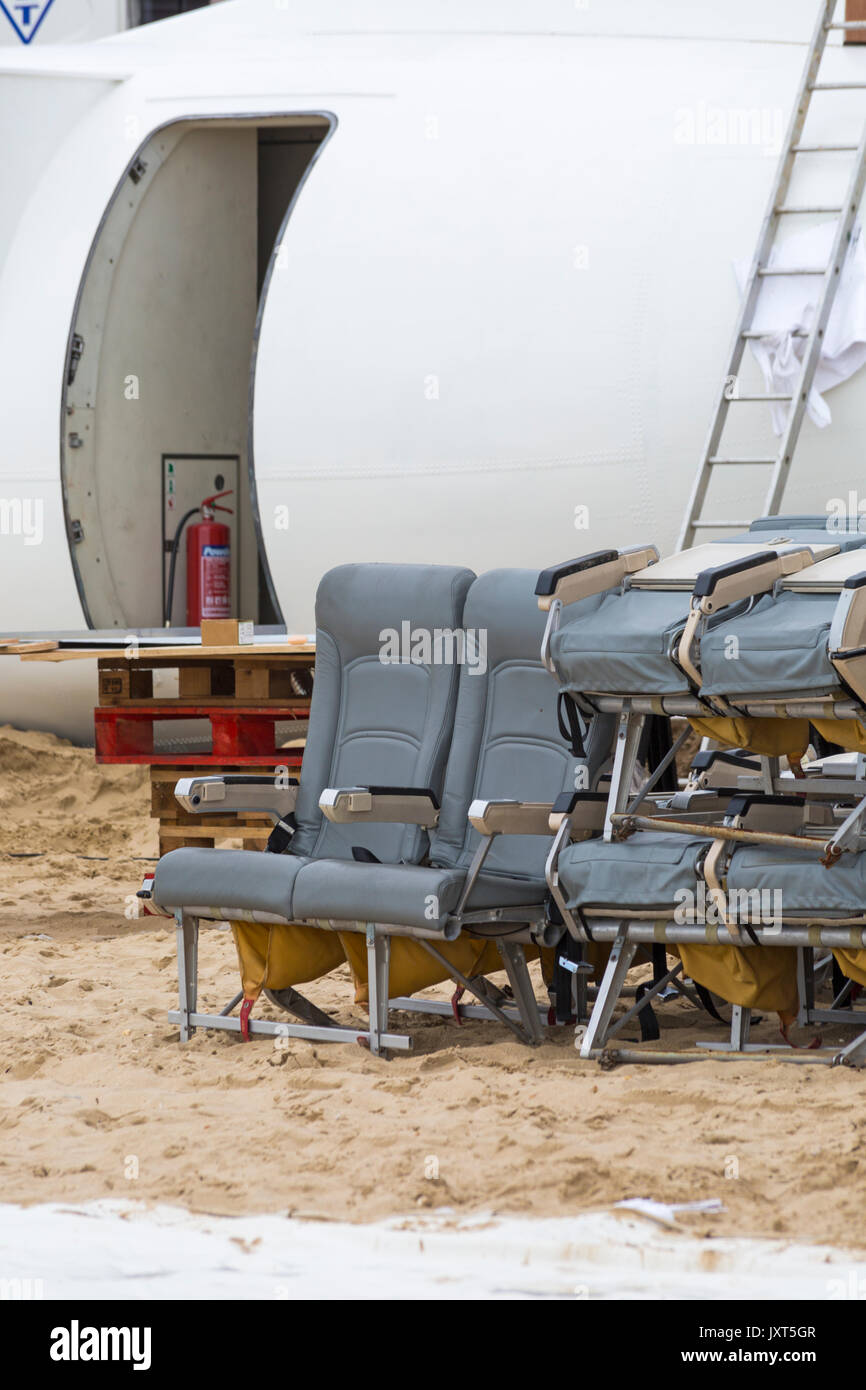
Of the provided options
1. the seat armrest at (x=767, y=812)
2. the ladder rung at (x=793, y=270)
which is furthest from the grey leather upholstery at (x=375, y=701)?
the ladder rung at (x=793, y=270)

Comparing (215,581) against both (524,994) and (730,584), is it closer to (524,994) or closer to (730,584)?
(524,994)

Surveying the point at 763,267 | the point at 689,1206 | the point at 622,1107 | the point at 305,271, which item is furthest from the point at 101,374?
the point at 689,1206

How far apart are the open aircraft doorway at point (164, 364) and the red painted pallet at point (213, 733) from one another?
0.81 m

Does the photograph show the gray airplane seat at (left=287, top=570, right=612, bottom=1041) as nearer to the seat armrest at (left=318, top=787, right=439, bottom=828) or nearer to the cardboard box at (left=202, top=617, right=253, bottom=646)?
the seat armrest at (left=318, top=787, right=439, bottom=828)

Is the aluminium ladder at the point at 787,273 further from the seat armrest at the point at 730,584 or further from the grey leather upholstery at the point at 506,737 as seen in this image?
the seat armrest at the point at 730,584

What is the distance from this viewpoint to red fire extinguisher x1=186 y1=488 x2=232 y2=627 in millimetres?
9672

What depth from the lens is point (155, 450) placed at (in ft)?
31.6

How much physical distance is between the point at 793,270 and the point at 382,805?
3.44m

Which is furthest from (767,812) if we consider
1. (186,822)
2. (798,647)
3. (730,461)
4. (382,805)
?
(186,822)

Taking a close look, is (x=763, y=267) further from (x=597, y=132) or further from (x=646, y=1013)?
(x=646, y=1013)

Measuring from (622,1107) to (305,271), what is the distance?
5119mm

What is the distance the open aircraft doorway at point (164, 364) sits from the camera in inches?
359

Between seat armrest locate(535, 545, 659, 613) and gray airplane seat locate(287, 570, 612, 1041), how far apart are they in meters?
0.43

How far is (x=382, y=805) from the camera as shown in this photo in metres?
5.50
